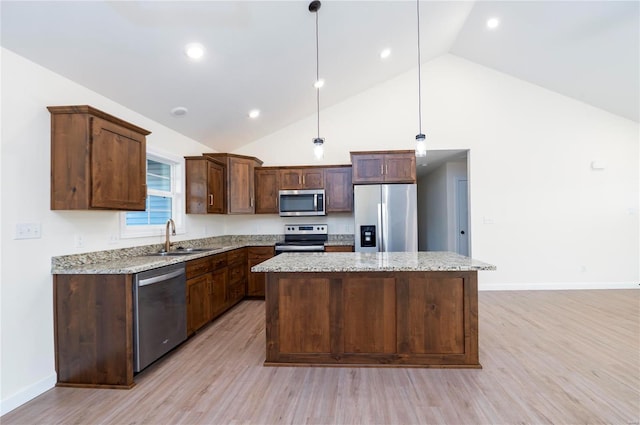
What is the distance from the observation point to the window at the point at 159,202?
3207mm

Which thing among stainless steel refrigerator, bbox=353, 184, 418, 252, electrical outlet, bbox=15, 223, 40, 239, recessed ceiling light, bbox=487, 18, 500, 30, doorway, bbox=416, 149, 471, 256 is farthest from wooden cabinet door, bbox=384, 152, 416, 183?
electrical outlet, bbox=15, 223, 40, 239

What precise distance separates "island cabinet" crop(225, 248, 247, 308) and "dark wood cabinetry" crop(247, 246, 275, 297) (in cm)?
8

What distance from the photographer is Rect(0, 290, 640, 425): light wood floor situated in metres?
1.85

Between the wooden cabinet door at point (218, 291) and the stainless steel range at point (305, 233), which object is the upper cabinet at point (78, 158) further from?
the stainless steel range at point (305, 233)

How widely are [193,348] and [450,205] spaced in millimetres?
5405

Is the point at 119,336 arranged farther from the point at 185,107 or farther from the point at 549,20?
the point at 549,20

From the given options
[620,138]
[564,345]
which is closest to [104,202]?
[564,345]

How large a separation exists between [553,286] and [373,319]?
4.13 meters

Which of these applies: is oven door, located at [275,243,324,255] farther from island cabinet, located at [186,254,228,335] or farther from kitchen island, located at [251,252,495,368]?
kitchen island, located at [251,252,495,368]

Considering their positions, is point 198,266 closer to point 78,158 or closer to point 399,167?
point 78,158

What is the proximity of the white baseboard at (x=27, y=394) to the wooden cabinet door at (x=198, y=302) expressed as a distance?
3.44 feet

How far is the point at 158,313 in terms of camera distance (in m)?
2.50

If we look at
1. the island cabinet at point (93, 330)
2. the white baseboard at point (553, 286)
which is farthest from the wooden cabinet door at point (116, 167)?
the white baseboard at point (553, 286)

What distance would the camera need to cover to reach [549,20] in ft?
11.8
